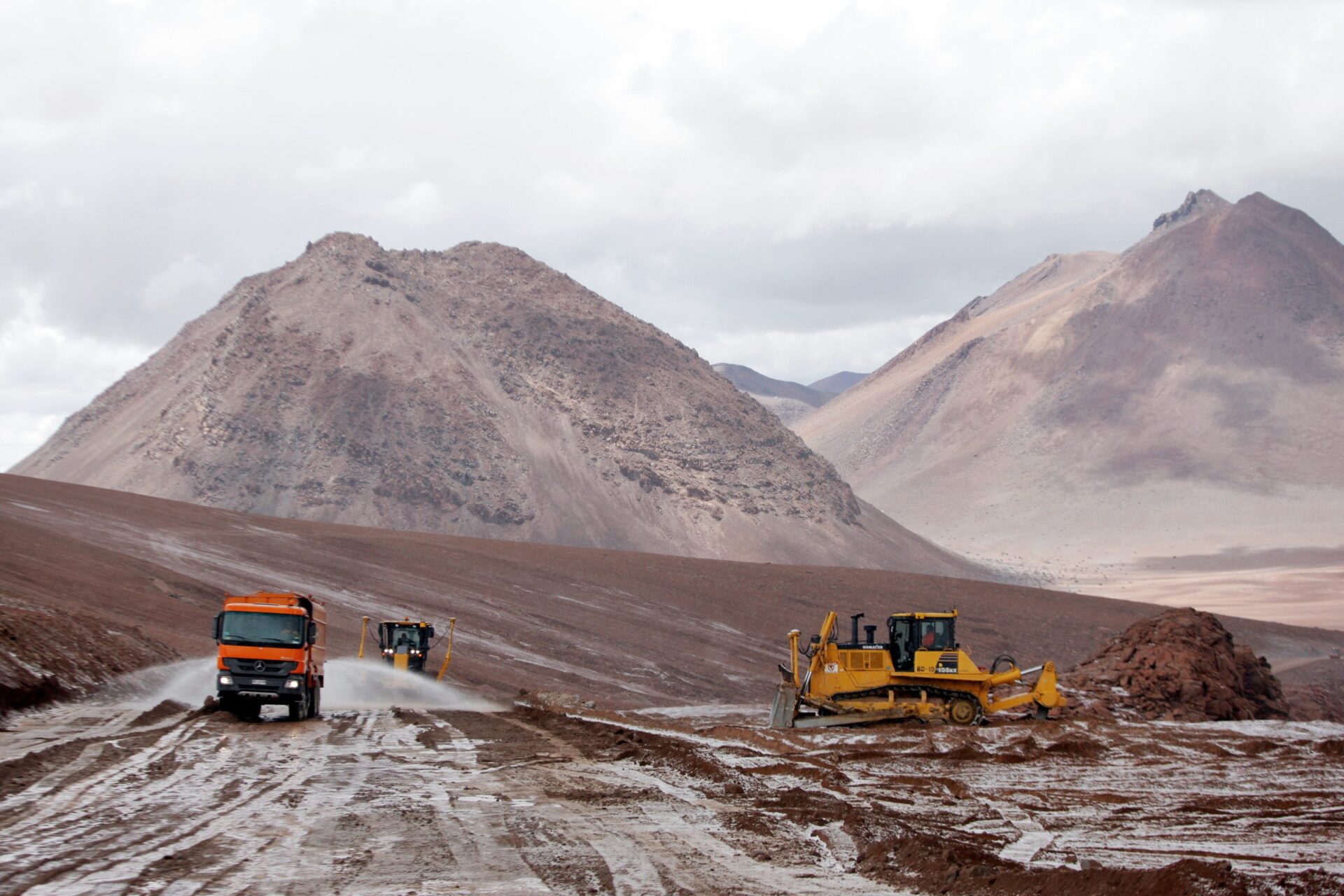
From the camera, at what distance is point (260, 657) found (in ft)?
74.3

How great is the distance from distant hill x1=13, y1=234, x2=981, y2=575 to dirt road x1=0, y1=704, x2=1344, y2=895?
82589 millimetres

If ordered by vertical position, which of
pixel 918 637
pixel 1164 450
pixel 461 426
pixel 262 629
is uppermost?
pixel 1164 450

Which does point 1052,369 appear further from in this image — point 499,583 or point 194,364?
point 499,583

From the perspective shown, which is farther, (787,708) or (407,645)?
(407,645)

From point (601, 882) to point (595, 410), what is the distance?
11662 cm

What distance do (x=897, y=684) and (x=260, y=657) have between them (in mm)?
13099

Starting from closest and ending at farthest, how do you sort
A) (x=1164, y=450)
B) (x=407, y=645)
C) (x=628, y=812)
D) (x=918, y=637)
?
1. (x=628, y=812)
2. (x=918, y=637)
3. (x=407, y=645)
4. (x=1164, y=450)

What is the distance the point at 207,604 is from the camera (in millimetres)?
44469

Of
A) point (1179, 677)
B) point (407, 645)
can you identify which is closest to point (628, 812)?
point (407, 645)

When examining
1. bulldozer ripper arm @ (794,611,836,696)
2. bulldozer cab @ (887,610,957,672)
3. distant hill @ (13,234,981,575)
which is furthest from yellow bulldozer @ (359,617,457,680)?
distant hill @ (13,234,981,575)

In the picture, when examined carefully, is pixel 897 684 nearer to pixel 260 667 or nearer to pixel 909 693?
pixel 909 693

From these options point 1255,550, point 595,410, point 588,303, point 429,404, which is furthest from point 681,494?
point 1255,550

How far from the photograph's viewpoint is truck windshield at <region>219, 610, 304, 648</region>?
22672 mm

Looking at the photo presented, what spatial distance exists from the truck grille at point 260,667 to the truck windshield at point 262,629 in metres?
0.31
